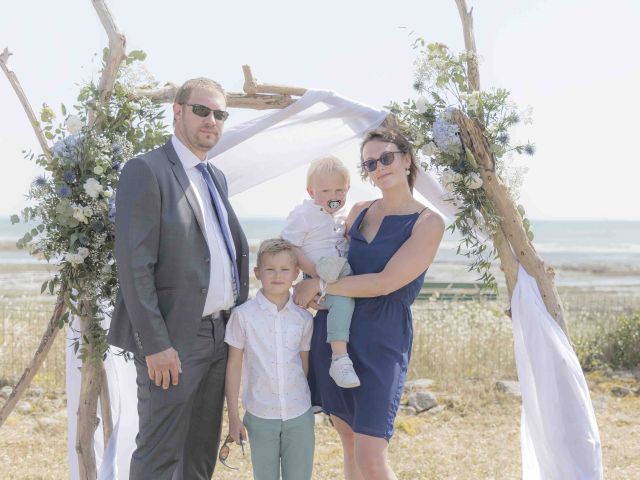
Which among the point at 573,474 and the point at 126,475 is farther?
the point at 126,475

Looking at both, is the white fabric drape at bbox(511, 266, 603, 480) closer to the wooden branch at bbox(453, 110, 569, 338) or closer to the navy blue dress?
the wooden branch at bbox(453, 110, 569, 338)

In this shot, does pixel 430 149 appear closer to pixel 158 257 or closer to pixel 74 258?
pixel 158 257

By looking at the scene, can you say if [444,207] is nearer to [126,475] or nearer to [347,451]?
[347,451]

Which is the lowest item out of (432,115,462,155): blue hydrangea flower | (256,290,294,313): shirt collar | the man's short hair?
A: (256,290,294,313): shirt collar

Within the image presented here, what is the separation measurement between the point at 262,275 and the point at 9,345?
603 centimetres

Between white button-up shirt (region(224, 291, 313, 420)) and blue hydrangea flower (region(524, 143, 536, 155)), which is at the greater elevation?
blue hydrangea flower (region(524, 143, 536, 155))

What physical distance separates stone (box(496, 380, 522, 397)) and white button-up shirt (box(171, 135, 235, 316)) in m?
5.12

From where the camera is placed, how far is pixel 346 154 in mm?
4922

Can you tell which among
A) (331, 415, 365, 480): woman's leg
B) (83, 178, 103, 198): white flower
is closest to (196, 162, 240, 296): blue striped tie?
(83, 178, 103, 198): white flower

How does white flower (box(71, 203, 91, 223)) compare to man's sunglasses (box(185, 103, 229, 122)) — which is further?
white flower (box(71, 203, 91, 223))

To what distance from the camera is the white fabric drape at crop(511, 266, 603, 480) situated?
432 cm

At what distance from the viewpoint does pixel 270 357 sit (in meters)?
3.77

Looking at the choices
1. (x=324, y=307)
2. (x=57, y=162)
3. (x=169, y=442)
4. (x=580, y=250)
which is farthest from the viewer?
(x=580, y=250)

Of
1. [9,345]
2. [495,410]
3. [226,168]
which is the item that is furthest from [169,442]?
[9,345]
